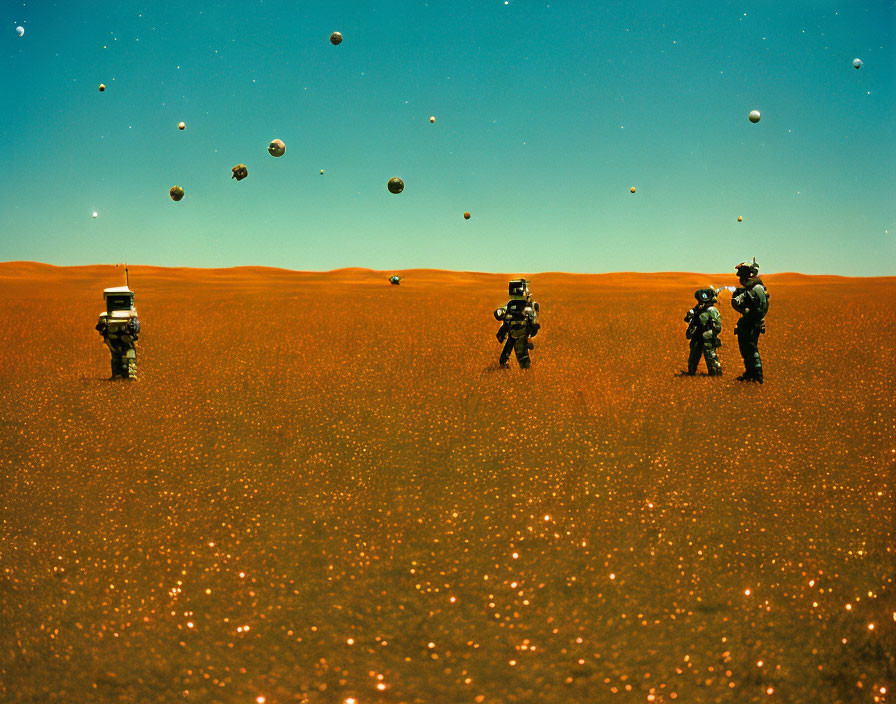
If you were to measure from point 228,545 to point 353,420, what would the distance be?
3.15m

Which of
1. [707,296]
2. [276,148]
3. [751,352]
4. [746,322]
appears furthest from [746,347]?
[276,148]

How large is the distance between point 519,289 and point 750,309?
166 inches

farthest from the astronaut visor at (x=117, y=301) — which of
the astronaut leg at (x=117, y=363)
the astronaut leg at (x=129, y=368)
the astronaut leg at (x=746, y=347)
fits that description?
the astronaut leg at (x=746, y=347)

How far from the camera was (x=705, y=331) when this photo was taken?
10586 mm

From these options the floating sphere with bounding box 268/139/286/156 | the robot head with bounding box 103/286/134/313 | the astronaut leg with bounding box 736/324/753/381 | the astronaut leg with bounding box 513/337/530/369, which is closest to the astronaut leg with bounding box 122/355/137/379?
the robot head with bounding box 103/286/134/313

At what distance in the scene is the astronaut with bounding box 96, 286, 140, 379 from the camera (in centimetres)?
1043

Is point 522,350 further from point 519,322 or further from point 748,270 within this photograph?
point 748,270

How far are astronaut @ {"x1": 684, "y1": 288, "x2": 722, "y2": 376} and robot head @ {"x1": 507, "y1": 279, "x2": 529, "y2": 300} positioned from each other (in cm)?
314

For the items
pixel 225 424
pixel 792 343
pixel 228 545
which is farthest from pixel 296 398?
pixel 792 343

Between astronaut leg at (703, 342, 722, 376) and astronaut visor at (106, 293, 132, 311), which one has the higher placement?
astronaut visor at (106, 293, 132, 311)

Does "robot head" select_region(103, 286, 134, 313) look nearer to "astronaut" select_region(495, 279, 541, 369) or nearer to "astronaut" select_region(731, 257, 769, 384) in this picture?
"astronaut" select_region(495, 279, 541, 369)

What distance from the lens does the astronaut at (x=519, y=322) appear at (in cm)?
1123

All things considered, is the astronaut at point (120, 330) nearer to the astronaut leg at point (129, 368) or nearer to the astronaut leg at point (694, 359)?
the astronaut leg at point (129, 368)

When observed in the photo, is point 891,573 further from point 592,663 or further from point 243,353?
point 243,353
